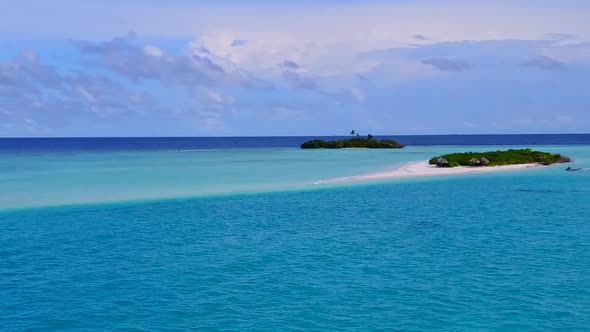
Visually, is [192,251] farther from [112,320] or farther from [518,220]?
[518,220]

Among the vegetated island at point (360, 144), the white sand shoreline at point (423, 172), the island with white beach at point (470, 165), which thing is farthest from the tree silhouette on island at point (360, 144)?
the white sand shoreline at point (423, 172)

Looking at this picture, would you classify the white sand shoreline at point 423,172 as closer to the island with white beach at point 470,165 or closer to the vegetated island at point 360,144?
the island with white beach at point 470,165

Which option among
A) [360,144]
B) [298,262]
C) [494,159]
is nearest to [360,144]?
[360,144]

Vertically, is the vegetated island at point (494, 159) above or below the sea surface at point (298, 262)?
above

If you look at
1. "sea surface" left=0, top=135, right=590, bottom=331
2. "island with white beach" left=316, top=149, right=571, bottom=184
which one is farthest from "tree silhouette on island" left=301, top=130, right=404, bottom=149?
"sea surface" left=0, top=135, right=590, bottom=331

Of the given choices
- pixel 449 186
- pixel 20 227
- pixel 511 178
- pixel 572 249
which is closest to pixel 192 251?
pixel 20 227

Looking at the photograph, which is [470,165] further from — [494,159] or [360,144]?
[360,144]
